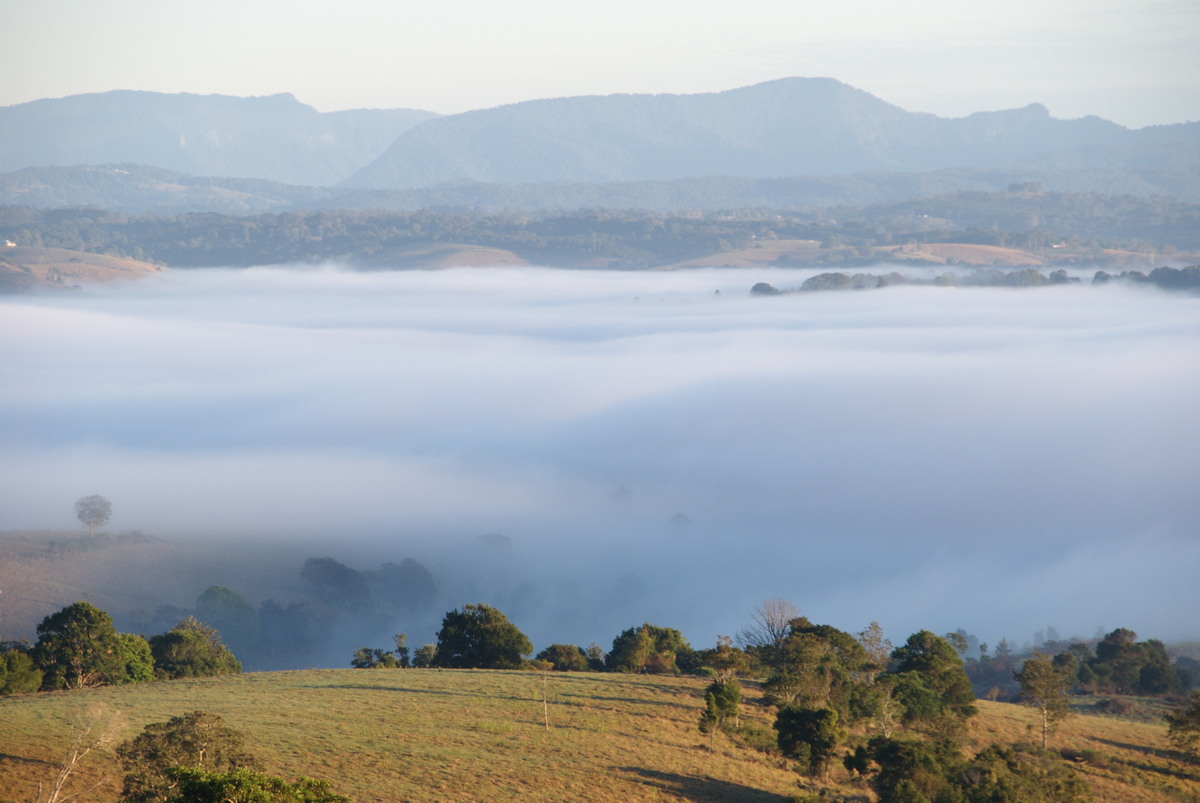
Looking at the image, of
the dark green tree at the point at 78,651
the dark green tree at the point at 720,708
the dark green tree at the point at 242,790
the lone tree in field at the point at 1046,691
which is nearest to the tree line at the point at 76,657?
the dark green tree at the point at 78,651

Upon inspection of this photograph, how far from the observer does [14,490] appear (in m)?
168

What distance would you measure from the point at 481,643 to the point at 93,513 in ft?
298

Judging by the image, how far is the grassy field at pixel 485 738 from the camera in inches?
1146

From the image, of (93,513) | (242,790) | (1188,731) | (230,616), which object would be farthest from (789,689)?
(93,513)

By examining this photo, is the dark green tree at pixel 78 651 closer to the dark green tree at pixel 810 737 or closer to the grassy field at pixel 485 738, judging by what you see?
the grassy field at pixel 485 738

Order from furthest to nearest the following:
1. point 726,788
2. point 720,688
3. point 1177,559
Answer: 1. point 1177,559
2. point 720,688
3. point 726,788

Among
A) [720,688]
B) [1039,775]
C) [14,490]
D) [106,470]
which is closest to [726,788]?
[720,688]

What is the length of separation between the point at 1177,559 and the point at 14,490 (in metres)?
163

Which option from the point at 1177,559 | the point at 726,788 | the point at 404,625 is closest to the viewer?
the point at 726,788

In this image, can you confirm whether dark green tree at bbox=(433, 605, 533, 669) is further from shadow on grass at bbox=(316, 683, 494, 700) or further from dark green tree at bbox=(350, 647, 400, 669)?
shadow on grass at bbox=(316, 683, 494, 700)

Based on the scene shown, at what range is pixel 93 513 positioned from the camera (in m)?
129

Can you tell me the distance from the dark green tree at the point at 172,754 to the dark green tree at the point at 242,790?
13.9 feet

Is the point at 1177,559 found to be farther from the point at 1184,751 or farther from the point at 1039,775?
the point at 1039,775

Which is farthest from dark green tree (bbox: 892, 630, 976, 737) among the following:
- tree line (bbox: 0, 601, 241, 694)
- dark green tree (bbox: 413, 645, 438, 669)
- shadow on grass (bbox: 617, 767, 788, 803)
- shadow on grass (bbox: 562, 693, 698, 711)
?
tree line (bbox: 0, 601, 241, 694)
